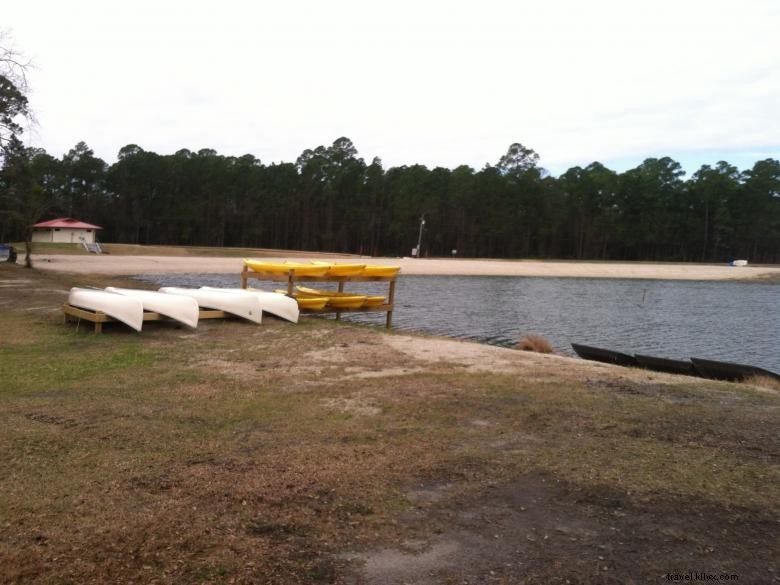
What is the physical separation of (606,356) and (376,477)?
11406mm

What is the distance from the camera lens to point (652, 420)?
6602 mm

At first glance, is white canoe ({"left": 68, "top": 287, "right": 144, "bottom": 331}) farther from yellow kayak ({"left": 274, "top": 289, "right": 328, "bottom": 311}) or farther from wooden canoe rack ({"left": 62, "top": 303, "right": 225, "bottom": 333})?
yellow kayak ({"left": 274, "top": 289, "right": 328, "bottom": 311})

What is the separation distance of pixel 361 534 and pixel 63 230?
79.7m

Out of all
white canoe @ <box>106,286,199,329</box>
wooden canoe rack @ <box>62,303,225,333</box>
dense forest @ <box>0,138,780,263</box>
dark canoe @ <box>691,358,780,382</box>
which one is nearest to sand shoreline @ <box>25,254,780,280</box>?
dense forest @ <box>0,138,780,263</box>

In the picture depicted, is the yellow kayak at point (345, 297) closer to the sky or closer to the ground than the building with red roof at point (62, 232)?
closer to the ground

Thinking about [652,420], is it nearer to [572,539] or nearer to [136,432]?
[572,539]

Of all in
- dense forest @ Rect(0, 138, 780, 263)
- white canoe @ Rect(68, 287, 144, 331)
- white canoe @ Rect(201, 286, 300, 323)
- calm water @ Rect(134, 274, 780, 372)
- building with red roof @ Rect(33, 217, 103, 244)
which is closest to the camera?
white canoe @ Rect(68, 287, 144, 331)

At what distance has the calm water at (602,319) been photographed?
784 inches

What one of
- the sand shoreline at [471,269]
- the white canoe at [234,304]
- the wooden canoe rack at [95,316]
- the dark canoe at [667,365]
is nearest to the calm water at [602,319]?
the dark canoe at [667,365]

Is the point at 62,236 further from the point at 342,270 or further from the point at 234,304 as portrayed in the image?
the point at 234,304

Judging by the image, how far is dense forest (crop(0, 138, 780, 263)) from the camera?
97938mm

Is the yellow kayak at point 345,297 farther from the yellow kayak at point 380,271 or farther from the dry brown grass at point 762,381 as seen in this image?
the dry brown grass at point 762,381

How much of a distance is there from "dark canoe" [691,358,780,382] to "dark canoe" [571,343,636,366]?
5.18 feet

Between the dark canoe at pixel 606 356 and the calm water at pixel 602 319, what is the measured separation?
2.00m
